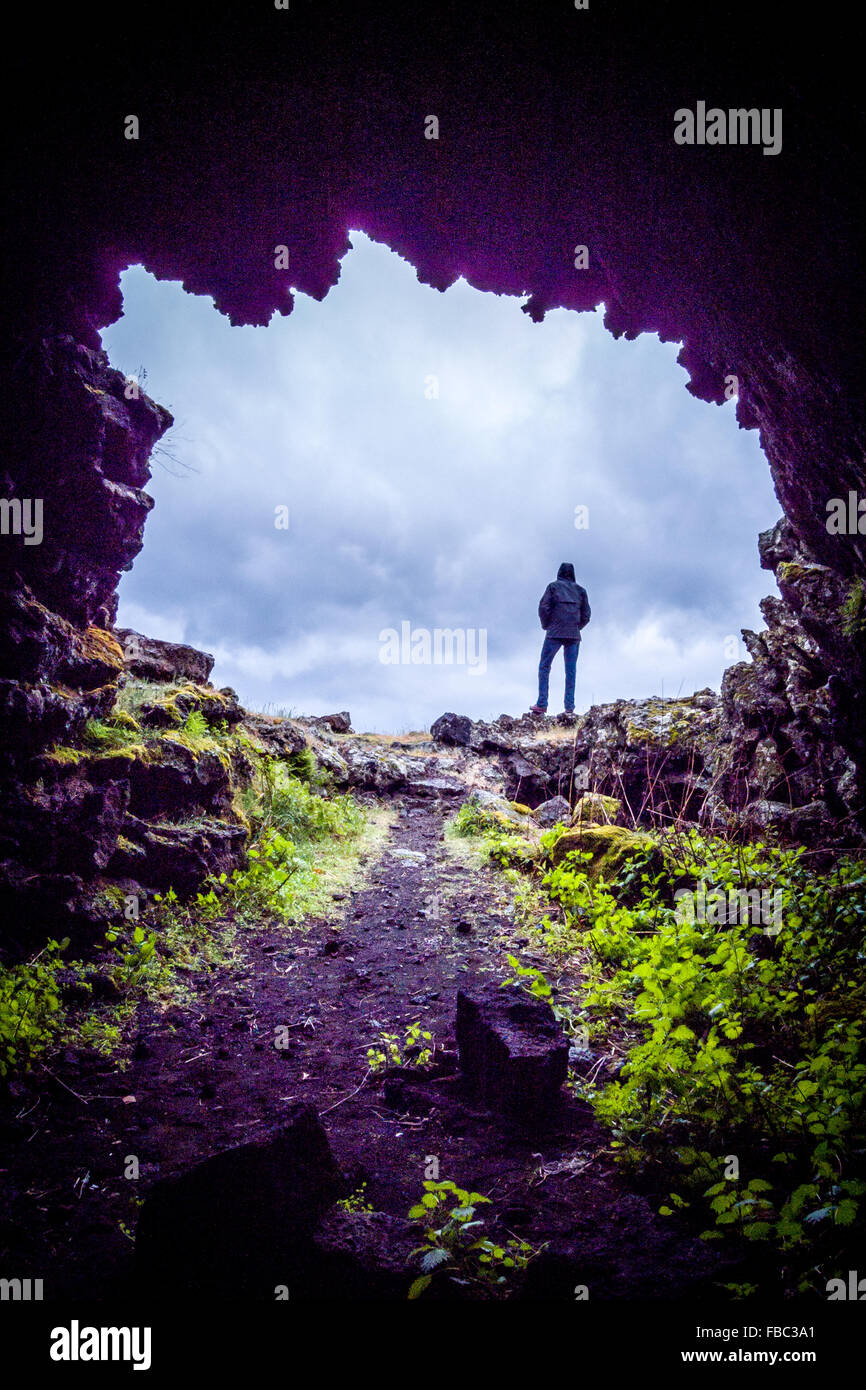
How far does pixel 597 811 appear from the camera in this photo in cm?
797

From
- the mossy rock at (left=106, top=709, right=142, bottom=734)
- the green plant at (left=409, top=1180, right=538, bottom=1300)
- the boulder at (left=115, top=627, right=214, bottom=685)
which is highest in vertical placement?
the boulder at (left=115, top=627, right=214, bottom=685)

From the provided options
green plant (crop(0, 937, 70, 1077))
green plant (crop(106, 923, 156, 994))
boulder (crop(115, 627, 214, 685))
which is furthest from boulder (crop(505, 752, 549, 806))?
green plant (crop(0, 937, 70, 1077))

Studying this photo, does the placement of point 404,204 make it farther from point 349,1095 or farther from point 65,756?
point 349,1095

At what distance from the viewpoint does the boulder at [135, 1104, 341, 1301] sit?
6.34 ft

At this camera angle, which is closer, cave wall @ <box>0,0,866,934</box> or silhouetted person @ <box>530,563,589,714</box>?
cave wall @ <box>0,0,866,934</box>

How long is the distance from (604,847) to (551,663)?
12.5 m

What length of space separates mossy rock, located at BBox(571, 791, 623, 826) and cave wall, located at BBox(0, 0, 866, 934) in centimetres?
311

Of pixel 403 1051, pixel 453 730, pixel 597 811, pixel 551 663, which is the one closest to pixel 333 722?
pixel 453 730

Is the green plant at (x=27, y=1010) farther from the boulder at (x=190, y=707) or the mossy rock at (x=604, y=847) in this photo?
the mossy rock at (x=604, y=847)

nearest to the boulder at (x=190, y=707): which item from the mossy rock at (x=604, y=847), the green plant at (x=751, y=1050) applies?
the mossy rock at (x=604, y=847)

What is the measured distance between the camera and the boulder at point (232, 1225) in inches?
76.1

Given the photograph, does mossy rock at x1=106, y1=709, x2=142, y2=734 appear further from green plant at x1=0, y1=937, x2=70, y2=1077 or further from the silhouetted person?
the silhouetted person
